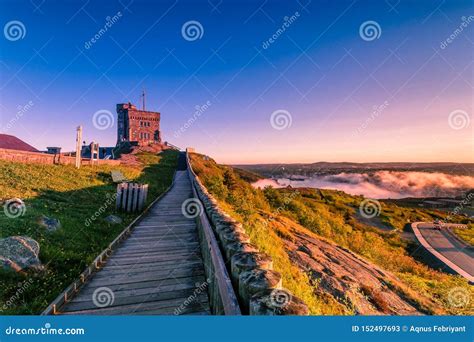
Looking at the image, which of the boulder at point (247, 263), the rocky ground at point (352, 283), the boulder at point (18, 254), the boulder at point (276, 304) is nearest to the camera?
the boulder at point (276, 304)

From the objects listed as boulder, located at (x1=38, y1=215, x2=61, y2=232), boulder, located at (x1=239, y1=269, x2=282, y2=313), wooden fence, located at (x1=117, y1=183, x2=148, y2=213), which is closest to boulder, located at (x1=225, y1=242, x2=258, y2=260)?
boulder, located at (x1=239, y1=269, x2=282, y2=313)

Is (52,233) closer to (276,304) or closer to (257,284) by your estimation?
(257,284)

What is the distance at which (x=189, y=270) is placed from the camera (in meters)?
4.86

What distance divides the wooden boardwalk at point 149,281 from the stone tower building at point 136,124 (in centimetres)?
7916

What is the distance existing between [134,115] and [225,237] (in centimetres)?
8595

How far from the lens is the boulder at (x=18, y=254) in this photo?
439 centimetres

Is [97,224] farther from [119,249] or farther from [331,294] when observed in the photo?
[331,294]

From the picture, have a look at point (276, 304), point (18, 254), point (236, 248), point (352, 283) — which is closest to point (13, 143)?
point (18, 254)

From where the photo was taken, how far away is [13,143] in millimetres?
42125

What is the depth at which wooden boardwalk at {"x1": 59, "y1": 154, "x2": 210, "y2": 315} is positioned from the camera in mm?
3672

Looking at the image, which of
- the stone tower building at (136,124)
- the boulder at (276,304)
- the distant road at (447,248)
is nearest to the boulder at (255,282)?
the boulder at (276,304)

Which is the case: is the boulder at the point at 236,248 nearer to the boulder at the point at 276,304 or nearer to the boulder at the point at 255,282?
the boulder at the point at 255,282

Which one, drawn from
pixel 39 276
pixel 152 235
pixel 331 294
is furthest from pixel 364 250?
pixel 39 276

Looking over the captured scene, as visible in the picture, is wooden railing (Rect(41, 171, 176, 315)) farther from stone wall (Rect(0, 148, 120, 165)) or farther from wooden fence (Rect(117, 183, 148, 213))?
stone wall (Rect(0, 148, 120, 165))
